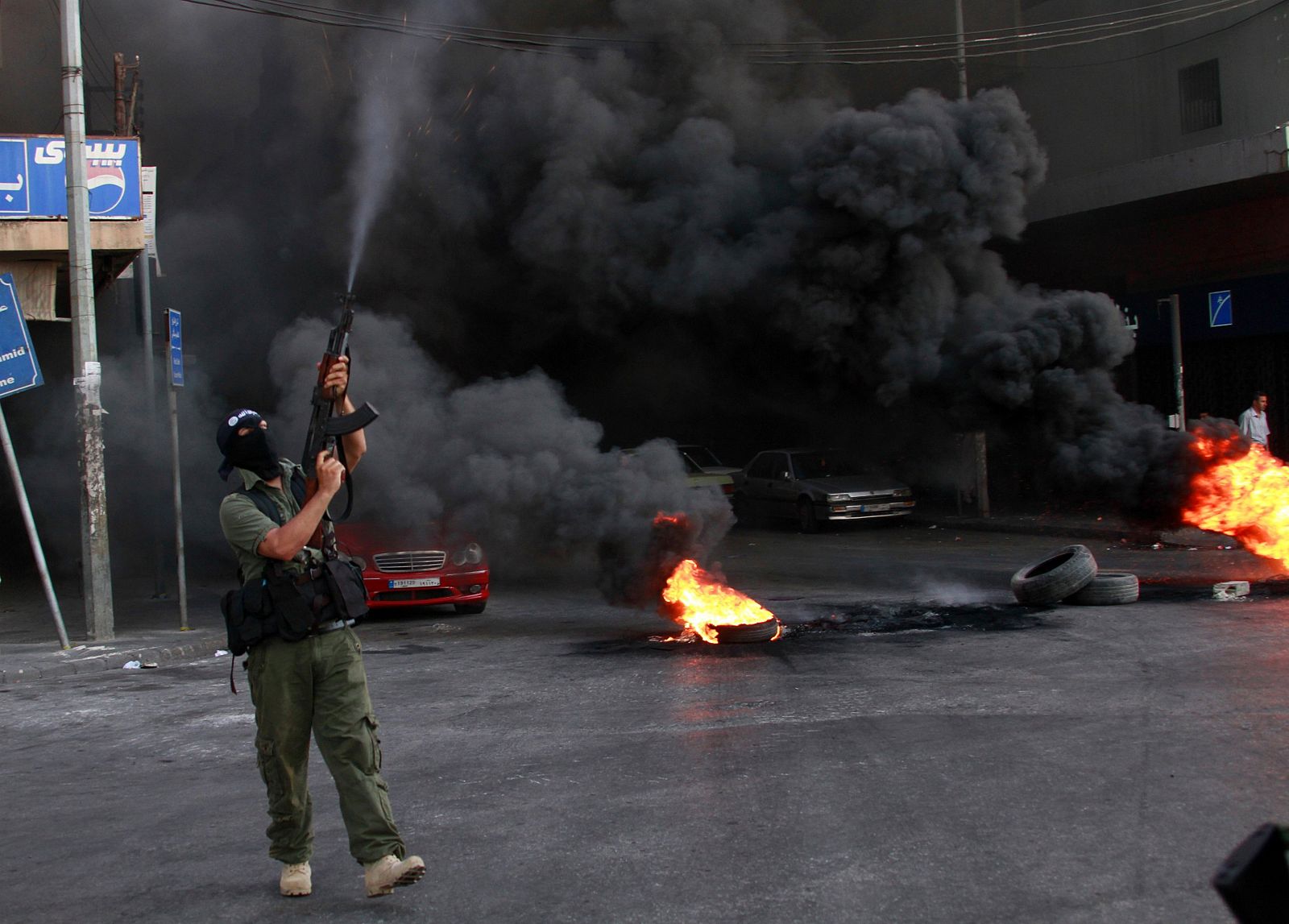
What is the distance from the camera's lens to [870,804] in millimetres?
4941

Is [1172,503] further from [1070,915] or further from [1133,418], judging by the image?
[1070,915]

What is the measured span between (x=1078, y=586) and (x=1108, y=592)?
286mm

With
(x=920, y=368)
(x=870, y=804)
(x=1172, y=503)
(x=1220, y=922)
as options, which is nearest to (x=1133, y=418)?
(x=1172, y=503)

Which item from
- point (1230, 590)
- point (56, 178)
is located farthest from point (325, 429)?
point (56, 178)

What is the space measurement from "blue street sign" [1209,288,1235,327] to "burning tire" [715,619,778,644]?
13236mm

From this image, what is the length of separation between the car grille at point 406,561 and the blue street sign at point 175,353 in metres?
2.77

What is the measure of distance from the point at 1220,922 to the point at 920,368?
9.15m

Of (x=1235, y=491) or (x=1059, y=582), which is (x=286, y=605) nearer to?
(x=1059, y=582)

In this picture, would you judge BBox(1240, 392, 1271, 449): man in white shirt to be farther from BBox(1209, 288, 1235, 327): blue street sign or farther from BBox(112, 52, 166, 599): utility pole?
BBox(112, 52, 166, 599): utility pole

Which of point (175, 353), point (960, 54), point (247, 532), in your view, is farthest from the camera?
point (960, 54)

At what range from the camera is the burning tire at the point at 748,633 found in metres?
9.58

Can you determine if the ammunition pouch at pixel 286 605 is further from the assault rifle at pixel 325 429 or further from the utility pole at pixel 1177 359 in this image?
the utility pole at pixel 1177 359

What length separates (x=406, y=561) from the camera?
39.1 ft

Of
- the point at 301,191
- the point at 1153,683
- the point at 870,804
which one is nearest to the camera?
the point at 870,804
